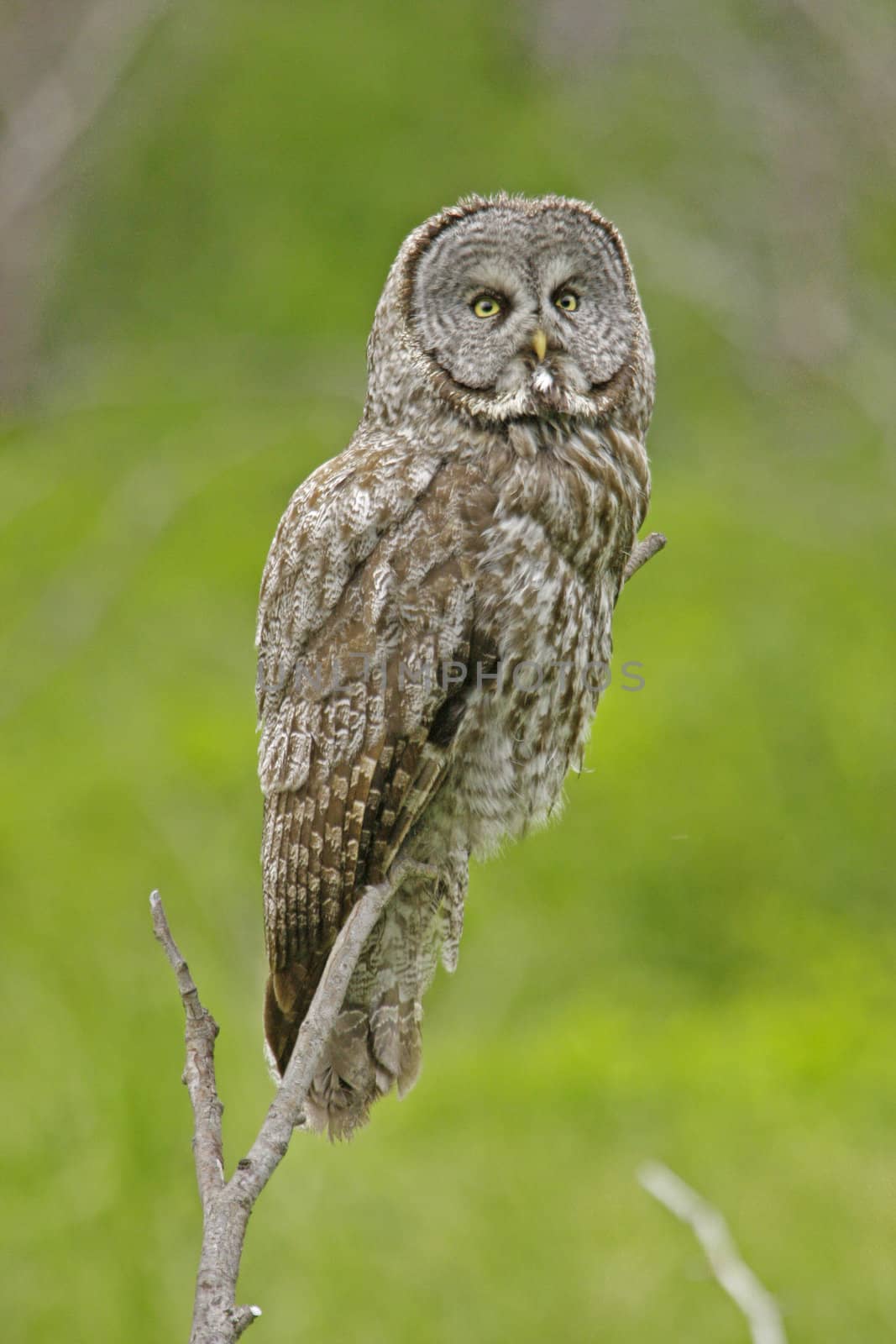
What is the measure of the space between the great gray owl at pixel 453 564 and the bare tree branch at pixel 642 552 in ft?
0.05

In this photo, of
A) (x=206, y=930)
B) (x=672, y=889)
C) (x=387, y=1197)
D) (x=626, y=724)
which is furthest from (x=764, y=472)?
(x=387, y=1197)

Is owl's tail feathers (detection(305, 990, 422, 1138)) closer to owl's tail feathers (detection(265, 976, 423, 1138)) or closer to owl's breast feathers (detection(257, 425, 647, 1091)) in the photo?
owl's tail feathers (detection(265, 976, 423, 1138))

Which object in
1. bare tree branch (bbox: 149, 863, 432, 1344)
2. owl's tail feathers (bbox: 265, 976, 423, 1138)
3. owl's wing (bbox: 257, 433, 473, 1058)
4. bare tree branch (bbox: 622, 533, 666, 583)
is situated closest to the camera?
bare tree branch (bbox: 149, 863, 432, 1344)

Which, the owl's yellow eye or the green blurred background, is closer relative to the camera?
the owl's yellow eye

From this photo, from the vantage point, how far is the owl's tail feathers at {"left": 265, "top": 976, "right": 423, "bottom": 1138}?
2990 millimetres

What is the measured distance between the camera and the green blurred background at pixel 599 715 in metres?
5.23

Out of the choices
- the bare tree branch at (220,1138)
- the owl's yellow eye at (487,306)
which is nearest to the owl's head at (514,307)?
the owl's yellow eye at (487,306)

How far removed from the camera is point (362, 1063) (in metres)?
3.02

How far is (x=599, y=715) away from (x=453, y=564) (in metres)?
5.06

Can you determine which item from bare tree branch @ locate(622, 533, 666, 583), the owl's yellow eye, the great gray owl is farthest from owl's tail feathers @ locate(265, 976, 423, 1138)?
the owl's yellow eye

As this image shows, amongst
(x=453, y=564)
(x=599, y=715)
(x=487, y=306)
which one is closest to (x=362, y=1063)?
(x=453, y=564)

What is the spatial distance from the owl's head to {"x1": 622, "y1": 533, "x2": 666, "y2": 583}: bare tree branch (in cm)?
23

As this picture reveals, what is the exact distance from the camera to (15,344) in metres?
11.5

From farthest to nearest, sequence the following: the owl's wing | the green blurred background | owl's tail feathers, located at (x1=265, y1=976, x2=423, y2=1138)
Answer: the green blurred background
owl's tail feathers, located at (x1=265, y1=976, x2=423, y2=1138)
the owl's wing
